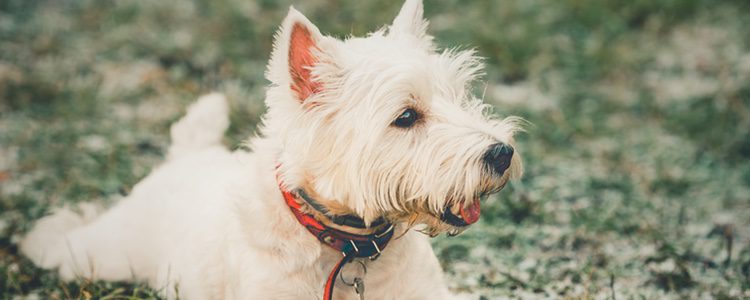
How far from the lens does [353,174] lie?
113 inches

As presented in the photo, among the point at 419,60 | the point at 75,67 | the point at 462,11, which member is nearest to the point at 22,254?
the point at 419,60

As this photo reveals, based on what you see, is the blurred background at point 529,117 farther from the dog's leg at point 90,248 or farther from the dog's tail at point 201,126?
the dog's tail at point 201,126

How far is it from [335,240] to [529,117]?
4.71 metres

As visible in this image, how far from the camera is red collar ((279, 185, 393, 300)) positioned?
9.99 ft

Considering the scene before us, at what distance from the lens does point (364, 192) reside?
2.87 metres

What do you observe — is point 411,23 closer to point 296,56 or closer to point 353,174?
point 296,56

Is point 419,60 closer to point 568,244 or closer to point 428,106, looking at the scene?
point 428,106

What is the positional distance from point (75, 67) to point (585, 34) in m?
6.75

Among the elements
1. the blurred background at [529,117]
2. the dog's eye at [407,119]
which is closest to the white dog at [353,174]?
the dog's eye at [407,119]

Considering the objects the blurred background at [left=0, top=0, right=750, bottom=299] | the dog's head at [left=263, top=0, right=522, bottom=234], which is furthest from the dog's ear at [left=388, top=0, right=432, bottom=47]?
the blurred background at [left=0, top=0, right=750, bottom=299]

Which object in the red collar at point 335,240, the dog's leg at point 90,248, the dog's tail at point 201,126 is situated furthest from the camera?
the dog's tail at point 201,126

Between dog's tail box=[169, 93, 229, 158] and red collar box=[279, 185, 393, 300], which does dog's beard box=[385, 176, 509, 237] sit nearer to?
red collar box=[279, 185, 393, 300]

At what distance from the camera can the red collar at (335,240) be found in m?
3.04

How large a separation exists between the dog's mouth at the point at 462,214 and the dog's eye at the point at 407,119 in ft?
1.33
